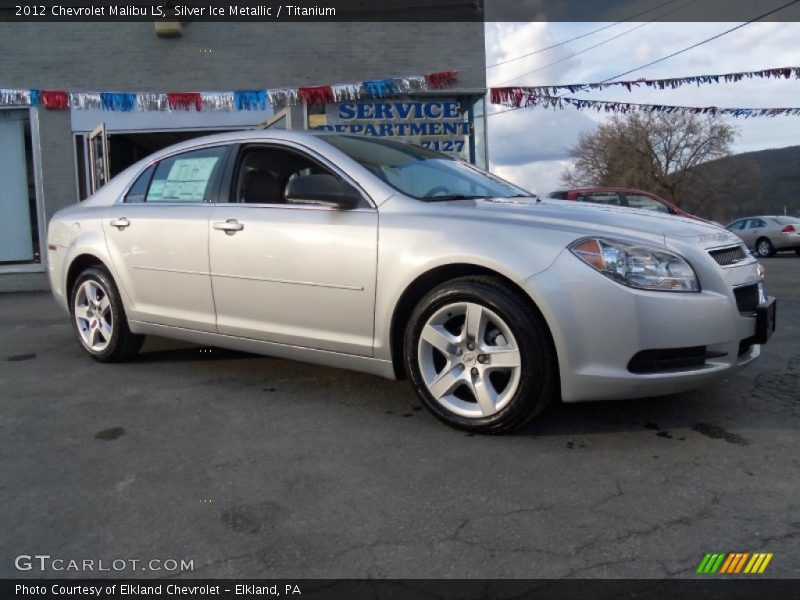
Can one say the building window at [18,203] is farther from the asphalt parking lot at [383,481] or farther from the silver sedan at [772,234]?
the silver sedan at [772,234]

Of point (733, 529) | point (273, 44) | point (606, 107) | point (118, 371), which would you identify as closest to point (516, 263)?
point (733, 529)

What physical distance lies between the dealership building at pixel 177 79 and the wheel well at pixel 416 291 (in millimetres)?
7819

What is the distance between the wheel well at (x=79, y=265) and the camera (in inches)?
201

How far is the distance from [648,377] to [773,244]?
1995 centimetres

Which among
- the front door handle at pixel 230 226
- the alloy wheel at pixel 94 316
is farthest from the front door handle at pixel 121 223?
the front door handle at pixel 230 226

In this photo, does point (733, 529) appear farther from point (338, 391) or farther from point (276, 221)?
point (276, 221)

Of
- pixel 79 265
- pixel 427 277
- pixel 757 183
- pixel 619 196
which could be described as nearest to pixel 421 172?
pixel 427 277

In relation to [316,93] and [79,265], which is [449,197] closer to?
[79,265]

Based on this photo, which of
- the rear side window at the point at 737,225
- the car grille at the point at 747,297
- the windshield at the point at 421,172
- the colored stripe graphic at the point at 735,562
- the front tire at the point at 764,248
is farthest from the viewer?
the rear side window at the point at 737,225

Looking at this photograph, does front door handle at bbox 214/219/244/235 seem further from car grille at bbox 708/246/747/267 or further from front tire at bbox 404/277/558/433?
car grille at bbox 708/246/747/267

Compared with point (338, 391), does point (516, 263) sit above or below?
above

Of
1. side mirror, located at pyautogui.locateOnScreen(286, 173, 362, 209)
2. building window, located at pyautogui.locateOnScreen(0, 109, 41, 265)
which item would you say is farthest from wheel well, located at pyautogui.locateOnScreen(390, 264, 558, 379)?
building window, located at pyautogui.locateOnScreen(0, 109, 41, 265)

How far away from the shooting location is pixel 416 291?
3.56 meters
